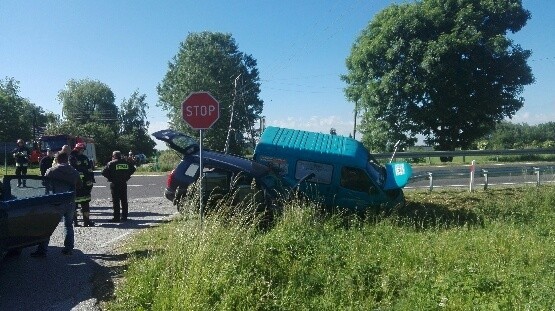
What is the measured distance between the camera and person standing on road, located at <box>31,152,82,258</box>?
7062 millimetres

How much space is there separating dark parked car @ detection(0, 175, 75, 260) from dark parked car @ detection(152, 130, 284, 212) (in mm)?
2744

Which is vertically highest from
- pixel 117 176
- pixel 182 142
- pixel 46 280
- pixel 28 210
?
pixel 182 142

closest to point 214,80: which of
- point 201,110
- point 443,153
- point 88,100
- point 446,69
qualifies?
point 446,69

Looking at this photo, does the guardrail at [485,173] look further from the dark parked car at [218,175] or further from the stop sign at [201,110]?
the stop sign at [201,110]

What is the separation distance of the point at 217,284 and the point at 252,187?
404 cm

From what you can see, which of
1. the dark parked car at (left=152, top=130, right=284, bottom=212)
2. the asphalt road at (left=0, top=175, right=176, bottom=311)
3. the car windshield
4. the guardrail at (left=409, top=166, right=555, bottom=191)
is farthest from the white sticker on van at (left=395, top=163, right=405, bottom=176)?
the asphalt road at (left=0, top=175, right=176, bottom=311)

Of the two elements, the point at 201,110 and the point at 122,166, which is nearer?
the point at 201,110

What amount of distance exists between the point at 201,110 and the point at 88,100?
8077cm

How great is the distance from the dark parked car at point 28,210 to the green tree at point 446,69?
70.2 ft

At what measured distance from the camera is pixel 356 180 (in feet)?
36.6

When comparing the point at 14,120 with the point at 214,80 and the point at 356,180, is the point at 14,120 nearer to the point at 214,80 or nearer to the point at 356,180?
the point at 214,80

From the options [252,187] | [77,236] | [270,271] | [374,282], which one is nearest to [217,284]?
[270,271]

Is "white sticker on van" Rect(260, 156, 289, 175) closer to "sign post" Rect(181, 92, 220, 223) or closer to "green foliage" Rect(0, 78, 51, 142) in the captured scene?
"sign post" Rect(181, 92, 220, 223)

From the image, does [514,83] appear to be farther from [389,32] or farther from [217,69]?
[217,69]
